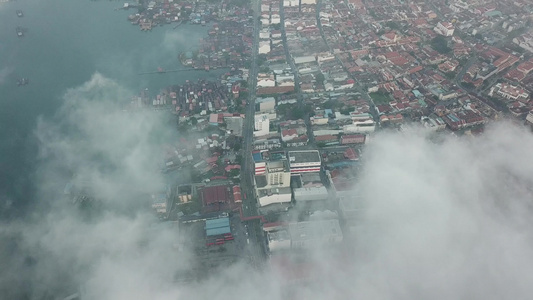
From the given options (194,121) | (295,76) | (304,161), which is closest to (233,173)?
(304,161)

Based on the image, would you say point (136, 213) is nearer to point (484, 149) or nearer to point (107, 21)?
point (484, 149)

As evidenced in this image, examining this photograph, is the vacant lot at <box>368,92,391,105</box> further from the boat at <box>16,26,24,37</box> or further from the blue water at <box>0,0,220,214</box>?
the boat at <box>16,26,24,37</box>

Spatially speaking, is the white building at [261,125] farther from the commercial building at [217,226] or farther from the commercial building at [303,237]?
the commercial building at [303,237]

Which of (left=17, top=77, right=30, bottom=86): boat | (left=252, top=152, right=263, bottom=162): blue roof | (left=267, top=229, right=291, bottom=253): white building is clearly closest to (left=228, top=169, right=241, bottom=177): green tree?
(left=252, top=152, right=263, bottom=162): blue roof

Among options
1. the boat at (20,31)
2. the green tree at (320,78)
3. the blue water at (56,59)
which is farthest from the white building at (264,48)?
the boat at (20,31)

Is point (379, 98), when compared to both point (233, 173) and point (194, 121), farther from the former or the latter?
point (194, 121)

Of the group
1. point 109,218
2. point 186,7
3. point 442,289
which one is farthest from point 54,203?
point 186,7
